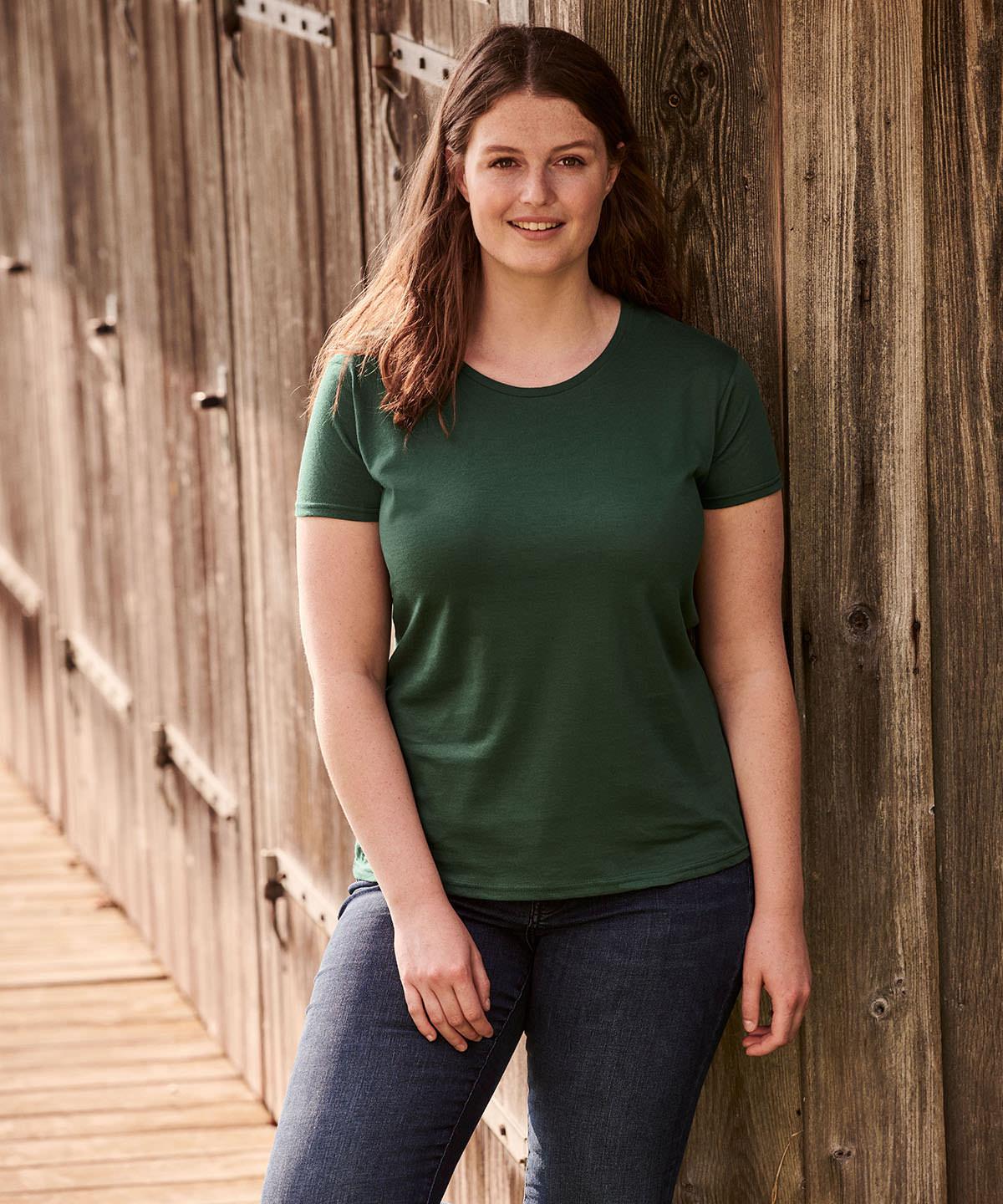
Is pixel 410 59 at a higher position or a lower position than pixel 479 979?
higher

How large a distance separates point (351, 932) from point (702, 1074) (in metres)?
0.45

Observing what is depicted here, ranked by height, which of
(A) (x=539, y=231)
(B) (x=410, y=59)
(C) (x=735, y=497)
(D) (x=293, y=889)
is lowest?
(D) (x=293, y=889)

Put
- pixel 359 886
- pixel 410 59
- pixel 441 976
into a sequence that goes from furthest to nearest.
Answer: pixel 410 59 < pixel 359 886 < pixel 441 976

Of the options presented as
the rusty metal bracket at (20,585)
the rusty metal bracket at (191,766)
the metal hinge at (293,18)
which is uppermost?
the metal hinge at (293,18)

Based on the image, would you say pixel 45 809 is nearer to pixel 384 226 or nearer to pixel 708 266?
pixel 384 226

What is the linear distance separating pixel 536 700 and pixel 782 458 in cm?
58

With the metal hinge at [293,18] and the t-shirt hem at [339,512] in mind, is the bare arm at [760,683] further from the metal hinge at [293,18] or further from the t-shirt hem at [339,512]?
the metal hinge at [293,18]

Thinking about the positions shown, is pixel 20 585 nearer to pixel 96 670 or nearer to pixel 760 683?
pixel 96 670

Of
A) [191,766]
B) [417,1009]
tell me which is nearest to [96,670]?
[191,766]

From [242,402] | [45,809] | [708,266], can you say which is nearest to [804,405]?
[708,266]

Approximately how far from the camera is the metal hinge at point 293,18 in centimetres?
304

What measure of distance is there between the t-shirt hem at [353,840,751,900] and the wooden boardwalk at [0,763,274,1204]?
1.55 meters

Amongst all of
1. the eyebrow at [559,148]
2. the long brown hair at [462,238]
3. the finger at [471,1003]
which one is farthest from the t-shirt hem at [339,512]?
the finger at [471,1003]

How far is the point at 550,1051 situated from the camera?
1.98m
